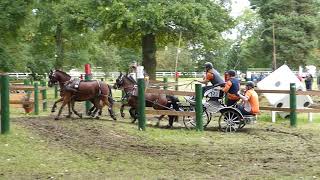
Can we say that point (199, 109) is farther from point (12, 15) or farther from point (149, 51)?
point (149, 51)

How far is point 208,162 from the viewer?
9859 mm

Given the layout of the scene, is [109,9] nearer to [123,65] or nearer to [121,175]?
[121,175]

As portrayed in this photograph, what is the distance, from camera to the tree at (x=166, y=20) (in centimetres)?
2475

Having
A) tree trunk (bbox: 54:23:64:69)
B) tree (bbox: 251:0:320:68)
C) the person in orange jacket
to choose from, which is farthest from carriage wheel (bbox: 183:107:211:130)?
tree (bbox: 251:0:320:68)

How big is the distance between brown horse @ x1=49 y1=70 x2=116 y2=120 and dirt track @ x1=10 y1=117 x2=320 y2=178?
1.49 metres

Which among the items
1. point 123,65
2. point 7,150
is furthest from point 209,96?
point 123,65

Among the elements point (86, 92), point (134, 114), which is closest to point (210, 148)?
point (134, 114)

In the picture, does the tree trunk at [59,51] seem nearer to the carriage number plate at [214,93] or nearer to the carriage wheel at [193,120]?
→ the carriage wheel at [193,120]

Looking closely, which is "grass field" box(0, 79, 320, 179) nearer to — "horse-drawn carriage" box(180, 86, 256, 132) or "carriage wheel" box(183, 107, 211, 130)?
"horse-drawn carriage" box(180, 86, 256, 132)

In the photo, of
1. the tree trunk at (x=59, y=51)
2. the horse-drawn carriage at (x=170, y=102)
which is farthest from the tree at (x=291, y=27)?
the horse-drawn carriage at (x=170, y=102)

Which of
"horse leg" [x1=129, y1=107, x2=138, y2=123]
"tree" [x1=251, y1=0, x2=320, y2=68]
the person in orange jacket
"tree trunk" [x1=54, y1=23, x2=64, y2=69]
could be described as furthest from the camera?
"tree" [x1=251, y1=0, x2=320, y2=68]

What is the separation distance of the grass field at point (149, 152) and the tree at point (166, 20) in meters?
10.9

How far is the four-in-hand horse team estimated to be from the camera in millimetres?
14664

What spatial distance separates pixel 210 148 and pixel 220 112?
11.5 ft
